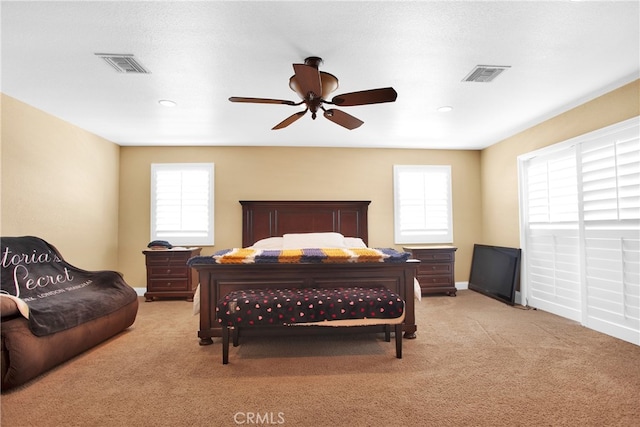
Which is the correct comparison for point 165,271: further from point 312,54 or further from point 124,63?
point 312,54

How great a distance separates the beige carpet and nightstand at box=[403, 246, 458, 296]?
165cm

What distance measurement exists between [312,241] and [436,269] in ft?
6.79

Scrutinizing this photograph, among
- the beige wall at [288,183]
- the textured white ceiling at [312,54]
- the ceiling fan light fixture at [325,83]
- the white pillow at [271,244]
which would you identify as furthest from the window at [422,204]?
the ceiling fan light fixture at [325,83]

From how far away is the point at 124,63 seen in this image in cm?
262

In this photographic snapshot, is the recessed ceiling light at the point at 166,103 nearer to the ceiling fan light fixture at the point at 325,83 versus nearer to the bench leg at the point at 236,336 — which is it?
the ceiling fan light fixture at the point at 325,83

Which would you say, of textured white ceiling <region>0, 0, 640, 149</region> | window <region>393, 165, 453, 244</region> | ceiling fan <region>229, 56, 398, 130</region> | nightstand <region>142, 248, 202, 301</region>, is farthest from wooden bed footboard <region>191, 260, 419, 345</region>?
window <region>393, 165, 453, 244</region>

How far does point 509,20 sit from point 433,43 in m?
0.48

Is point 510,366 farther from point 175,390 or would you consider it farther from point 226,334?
point 175,390

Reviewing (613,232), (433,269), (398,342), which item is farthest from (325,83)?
(433,269)

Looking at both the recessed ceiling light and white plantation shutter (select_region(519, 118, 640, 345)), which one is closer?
white plantation shutter (select_region(519, 118, 640, 345))

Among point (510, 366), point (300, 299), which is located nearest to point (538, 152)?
point (510, 366)

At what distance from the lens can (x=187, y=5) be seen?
1.94 metres

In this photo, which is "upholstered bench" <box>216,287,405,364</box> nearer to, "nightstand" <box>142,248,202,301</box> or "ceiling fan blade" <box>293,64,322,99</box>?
"ceiling fan blade" <box>293,64,322,99</box>

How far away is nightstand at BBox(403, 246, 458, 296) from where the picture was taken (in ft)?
16.4
